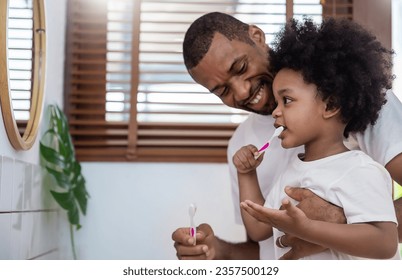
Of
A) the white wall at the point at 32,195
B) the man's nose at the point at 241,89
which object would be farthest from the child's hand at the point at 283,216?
the white wall at the point at 32,195

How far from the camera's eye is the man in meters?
1.00

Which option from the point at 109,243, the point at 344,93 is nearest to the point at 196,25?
the point at 344,93

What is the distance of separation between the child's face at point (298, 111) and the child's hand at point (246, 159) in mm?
100

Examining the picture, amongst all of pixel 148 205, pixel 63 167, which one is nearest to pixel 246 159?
pixel 63 167

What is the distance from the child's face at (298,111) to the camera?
0.94 m

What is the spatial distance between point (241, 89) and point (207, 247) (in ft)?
0.94

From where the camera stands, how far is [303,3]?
159 centimetres

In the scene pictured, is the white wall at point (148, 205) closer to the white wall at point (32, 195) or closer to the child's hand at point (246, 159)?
the white wall at point (32, 195)

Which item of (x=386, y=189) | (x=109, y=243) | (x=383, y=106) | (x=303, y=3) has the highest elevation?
(x=303, y=3)

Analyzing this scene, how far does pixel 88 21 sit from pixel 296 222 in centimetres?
131

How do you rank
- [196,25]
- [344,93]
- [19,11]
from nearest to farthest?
[344,93]
[196,25]
[19,11]

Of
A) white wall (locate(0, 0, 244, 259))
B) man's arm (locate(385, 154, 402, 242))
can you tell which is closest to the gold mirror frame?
white wall (locate(0, 0, 244, 259))

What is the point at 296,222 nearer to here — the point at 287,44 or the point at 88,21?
the point at 287,44

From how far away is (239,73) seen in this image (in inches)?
44.1
